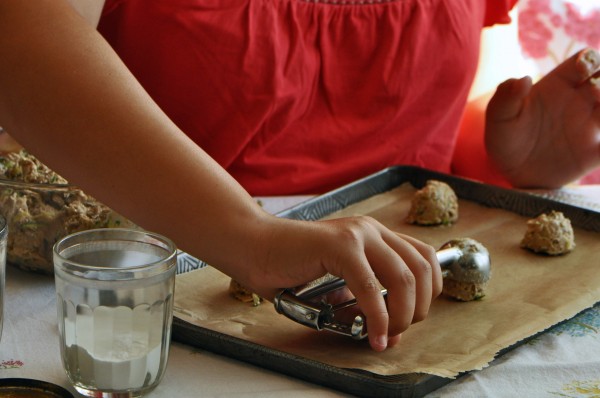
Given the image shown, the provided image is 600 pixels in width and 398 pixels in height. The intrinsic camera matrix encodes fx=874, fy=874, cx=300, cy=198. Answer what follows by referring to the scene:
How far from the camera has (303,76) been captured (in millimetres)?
1219

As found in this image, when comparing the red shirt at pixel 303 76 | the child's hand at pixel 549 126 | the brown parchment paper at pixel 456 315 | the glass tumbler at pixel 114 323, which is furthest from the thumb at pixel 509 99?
the glass tumbler at pixel 114 323

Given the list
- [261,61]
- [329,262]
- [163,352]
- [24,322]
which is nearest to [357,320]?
[329,262]

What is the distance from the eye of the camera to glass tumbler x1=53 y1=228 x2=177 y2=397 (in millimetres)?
635

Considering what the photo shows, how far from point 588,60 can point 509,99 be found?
0.12m

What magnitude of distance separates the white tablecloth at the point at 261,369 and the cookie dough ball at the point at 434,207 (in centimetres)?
28

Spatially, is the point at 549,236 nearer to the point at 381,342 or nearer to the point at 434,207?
the point at 434,207

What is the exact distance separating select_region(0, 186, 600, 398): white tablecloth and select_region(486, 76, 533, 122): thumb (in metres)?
0.47

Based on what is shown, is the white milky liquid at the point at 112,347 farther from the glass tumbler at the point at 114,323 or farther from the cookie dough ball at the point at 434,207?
the cookie dough ball at the point at 434,207

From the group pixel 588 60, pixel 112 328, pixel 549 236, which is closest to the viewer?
pixel 112 328

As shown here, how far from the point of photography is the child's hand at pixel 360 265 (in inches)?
27.6

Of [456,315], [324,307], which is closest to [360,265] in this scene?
[324,307]

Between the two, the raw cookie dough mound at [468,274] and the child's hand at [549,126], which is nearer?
the raw cookie dough mound at [468,274]

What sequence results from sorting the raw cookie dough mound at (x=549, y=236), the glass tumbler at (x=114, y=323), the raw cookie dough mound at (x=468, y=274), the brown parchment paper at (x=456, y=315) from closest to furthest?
1. the glass tumbler at (x=114, y=323)
2. the brown parchment paper at (x=456, y=315)
3. the raw cookie dough mound at (x=468, y=274)
4. the raw cookie dough mound at (x=549, y=236)

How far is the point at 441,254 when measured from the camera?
34.9 inches
